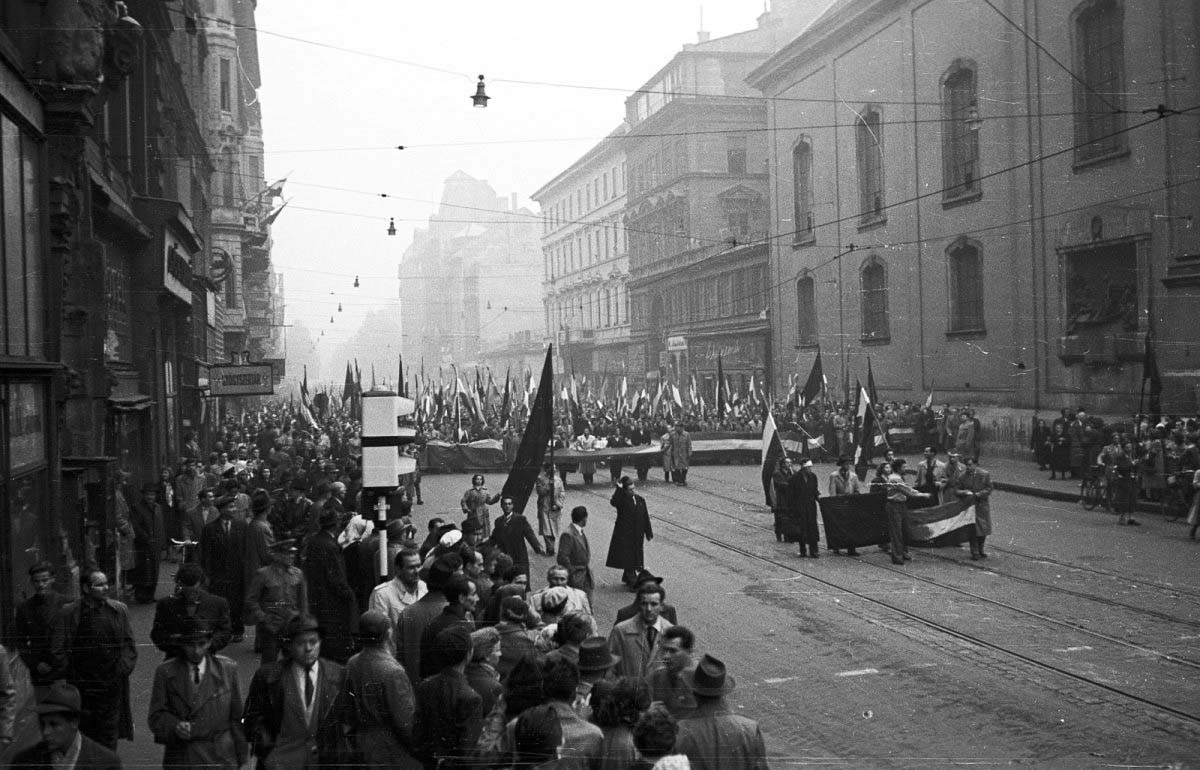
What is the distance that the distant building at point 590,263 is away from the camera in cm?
7562

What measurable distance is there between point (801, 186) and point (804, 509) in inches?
1323

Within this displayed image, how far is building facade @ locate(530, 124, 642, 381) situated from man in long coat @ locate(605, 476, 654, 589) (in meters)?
55.4

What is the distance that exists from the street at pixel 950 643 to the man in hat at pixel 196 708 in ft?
8.07

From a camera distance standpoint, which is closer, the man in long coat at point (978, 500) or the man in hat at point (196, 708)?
the man in hat at point (196, 708)

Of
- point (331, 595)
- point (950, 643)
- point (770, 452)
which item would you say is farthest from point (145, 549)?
point (770, 452)

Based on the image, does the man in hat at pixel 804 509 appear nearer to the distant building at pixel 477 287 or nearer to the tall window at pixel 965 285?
the tall window at pixel 965 285

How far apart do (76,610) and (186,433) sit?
22838mm

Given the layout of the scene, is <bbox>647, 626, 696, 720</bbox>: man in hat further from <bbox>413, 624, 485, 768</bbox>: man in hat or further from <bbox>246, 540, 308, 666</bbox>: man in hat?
<bbox>246, 540, 308, 666</bbox>: man in hat

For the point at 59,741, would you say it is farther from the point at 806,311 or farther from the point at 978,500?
the point at 806,311

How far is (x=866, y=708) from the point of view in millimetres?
8812

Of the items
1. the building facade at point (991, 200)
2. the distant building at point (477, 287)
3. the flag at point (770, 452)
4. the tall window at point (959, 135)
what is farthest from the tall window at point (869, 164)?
the distant building at point (477, 287)

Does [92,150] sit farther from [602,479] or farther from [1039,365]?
[1039,365]

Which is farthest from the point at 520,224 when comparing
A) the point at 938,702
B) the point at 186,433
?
the point at 938,702

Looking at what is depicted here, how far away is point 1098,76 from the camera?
28469mm
